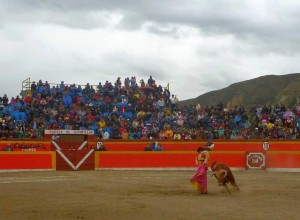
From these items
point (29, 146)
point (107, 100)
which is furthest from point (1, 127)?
point (107, 100)

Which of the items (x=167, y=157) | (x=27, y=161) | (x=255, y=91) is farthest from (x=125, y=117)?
(x=255, y=91)

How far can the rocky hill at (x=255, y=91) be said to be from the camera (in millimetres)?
93963

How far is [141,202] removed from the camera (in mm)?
11594

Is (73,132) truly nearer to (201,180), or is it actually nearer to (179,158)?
(179,158)

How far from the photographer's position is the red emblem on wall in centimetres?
2569

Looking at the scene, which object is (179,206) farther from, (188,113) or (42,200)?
(188,113)

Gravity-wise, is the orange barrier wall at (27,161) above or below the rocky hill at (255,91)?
below

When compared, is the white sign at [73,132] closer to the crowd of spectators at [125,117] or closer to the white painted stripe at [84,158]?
the crowd of spectators at [125,117]

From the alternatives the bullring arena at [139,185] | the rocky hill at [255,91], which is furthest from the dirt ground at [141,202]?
the rocky hill at [255,91]

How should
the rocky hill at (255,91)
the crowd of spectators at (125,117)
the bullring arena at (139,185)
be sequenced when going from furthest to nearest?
the rocky hill at (255,91) < the crowd of spectators at (125,117) < the bullring arena at (139,185)

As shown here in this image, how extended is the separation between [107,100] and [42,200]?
19858 millimetres

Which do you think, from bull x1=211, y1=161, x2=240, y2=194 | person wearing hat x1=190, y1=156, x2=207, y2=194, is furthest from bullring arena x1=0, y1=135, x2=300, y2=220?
bull x1=211, y1=161, x2=240, y2=194

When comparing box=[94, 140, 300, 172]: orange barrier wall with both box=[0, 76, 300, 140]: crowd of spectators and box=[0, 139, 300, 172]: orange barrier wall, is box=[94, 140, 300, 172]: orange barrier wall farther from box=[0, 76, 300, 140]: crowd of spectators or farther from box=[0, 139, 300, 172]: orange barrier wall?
box=[0, 76, 300, 140]: crowd of spectators

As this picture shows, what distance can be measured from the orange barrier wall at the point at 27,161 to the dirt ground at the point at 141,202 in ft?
22.4
